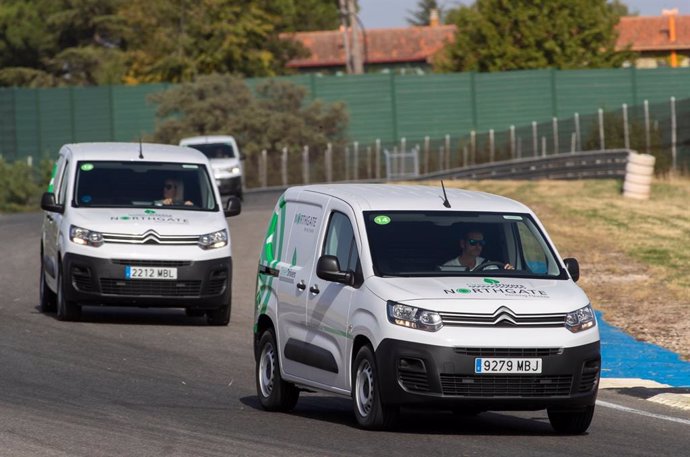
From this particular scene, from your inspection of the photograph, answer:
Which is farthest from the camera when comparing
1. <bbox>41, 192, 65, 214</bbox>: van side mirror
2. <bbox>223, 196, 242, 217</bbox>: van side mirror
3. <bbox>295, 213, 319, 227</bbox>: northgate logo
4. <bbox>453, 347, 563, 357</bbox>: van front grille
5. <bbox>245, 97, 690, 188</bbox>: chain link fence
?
<bbox>245, 97, 690, 188</bbox>: chain link fence

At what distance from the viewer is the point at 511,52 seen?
3073 inches

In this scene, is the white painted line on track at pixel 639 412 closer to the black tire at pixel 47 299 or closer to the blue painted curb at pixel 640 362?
the blue painted curb at pixel 640 362

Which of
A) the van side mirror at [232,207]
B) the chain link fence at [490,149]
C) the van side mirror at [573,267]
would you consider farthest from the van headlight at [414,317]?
the chain link fence at [490,149]

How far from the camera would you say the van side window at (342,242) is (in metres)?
11.2

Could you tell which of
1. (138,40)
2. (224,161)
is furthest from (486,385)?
(138,40)

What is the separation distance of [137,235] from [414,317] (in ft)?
26.4

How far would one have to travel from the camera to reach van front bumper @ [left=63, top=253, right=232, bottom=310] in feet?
58.4

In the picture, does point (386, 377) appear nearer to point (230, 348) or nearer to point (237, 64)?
point (230, 348)

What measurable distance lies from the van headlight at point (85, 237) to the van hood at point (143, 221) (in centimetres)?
5

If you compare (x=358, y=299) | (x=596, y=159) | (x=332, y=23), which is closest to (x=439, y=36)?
(x=332, y=23)

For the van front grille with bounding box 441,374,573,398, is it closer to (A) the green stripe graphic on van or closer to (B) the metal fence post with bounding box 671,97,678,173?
(A) the green stripe graphic on van

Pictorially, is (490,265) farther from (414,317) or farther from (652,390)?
(652,390)

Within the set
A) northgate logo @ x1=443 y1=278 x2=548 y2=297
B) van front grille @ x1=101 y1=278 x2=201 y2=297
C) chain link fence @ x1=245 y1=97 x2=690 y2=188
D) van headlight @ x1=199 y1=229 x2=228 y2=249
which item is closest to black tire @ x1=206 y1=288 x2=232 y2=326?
van headlight @ x1=199 y1=229 x2=228 y2=249

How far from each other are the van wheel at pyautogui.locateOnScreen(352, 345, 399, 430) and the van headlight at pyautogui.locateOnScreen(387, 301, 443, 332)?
0.32 meters
